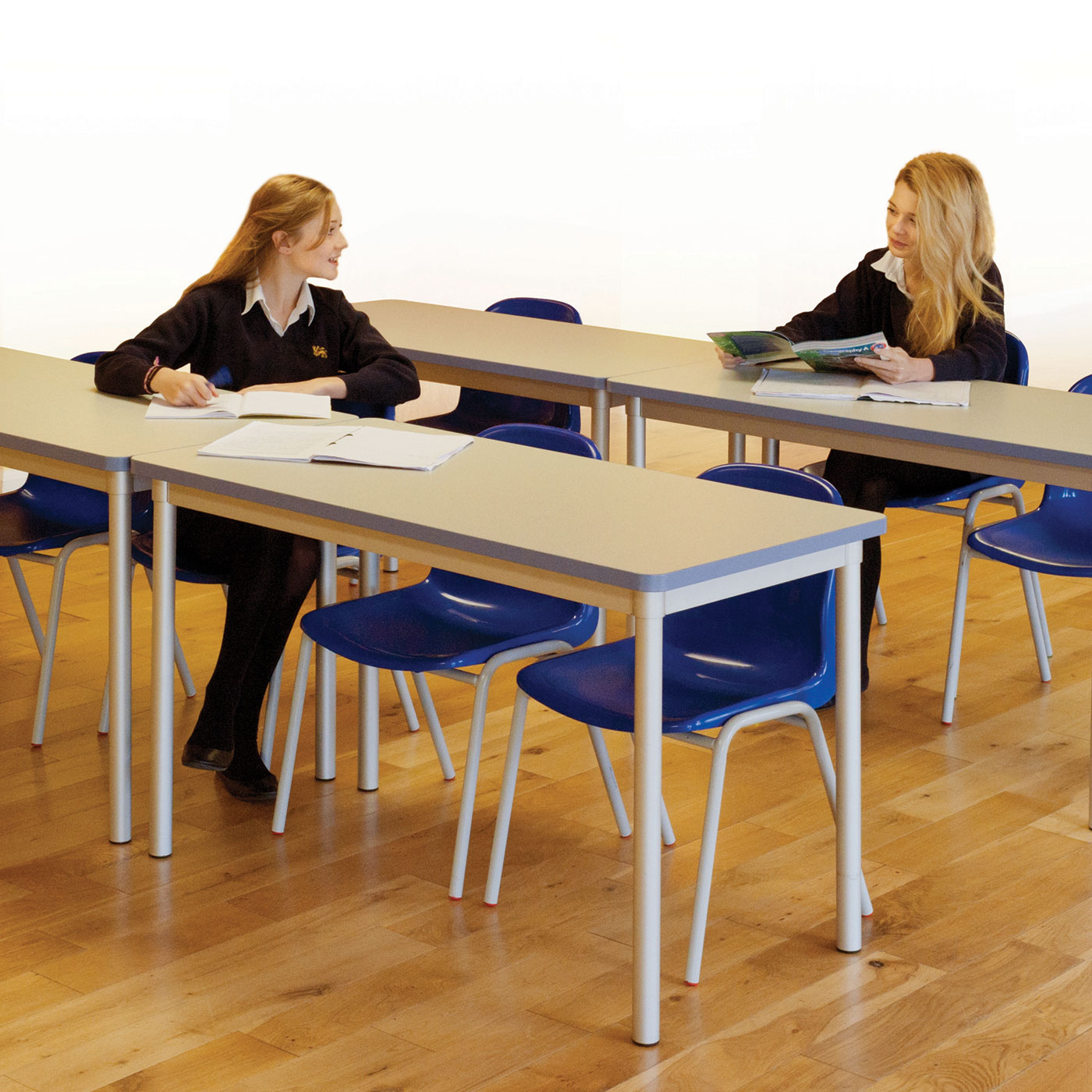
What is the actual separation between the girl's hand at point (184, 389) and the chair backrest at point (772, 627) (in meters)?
1.05

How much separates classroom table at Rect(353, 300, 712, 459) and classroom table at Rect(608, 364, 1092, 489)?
4.4 inches

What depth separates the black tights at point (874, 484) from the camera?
371 centimetres

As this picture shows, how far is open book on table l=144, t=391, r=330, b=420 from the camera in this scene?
10.4 ft

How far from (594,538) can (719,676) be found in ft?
1.36

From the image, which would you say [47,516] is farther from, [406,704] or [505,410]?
[505,410]

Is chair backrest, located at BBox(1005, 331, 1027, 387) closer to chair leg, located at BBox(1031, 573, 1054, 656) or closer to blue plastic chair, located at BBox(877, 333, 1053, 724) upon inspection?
blue plastic chair, located at BBox(877, 333, 1053, 724)

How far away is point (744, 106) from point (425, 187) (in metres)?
1.76

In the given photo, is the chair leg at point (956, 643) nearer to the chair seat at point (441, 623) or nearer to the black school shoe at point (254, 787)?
the chair seat at point (441, 623)

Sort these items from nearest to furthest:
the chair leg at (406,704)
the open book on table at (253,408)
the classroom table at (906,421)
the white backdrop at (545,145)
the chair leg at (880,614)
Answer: the classroom table at (906,421) < the open book on table at (253,408) < the chair leg at (406,704) < the chair leg at (880,614) < the white backdrop at (545,145)

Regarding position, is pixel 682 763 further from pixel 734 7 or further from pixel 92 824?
pixel 734 7

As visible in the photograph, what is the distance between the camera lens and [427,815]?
124 inches

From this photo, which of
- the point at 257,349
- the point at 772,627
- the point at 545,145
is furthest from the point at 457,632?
the point at 545,145

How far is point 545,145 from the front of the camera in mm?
6910

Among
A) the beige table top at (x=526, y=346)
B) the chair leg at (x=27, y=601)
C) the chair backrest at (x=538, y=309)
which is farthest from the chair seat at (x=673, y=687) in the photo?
the chair backrest at (x=538, y=309)
